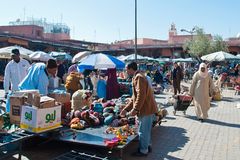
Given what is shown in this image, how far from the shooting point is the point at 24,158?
214 inches

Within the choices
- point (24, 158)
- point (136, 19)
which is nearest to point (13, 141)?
point (24, 158)

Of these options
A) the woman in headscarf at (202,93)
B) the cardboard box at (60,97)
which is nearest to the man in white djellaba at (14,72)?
the cardboard box at (60,97)

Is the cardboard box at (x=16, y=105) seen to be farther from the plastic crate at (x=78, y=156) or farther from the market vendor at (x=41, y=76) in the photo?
the plastic crate at (x=78, y=156)

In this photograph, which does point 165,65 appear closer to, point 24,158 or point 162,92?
point 162,92

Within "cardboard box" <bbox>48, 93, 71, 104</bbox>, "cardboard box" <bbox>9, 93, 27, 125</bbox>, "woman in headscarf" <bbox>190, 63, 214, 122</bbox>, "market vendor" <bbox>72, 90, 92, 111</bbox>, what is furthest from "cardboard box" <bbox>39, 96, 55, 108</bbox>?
"woman in headscarf" <bbox>190, 63, 214, 122</bbox>

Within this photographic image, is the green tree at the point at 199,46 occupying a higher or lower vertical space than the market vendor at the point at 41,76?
higher

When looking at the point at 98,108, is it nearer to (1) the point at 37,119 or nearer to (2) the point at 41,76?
(2) the point at 41,76

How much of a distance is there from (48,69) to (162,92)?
497 inches

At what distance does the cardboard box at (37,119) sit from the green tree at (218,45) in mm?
34735

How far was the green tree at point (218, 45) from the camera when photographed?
3725 cm

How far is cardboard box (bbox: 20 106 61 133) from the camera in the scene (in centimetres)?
472

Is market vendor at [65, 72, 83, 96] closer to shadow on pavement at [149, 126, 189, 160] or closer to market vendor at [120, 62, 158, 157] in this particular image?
shadow on pavement at [149, 126, 189, 160]

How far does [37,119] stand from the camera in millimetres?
4719

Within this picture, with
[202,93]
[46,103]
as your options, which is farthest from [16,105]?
[202,93]
